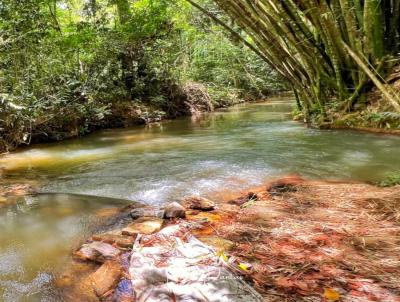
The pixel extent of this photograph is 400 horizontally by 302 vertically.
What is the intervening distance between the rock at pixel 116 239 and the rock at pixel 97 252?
0.05 m

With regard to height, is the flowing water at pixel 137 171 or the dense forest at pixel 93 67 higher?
the dense forest at pixel 93 67

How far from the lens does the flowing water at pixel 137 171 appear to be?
251cm

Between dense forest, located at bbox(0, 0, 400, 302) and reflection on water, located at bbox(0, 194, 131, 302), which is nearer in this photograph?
dense forest, located at bbox(0, 0, 400, 302)

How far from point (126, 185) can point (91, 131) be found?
5749 millimetres

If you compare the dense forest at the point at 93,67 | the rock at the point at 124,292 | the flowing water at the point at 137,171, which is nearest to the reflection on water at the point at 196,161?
the flowing water at the point at 137,171

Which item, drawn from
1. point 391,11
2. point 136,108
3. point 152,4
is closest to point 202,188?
point 391,11

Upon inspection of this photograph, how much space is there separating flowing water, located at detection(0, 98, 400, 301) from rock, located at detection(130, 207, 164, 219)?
0.37 meters

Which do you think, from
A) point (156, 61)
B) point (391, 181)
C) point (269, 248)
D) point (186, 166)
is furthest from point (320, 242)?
point (156, 61)

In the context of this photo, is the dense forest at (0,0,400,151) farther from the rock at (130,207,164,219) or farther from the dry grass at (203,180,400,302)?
the rock at (130,207,164,219)

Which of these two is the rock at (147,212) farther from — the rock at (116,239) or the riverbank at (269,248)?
the rock at (116,239)

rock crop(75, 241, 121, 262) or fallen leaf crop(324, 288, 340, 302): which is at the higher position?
fallen leaf crop(324, 288, 340, 302)

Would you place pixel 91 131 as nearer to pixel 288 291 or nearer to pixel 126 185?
pixel 126 185

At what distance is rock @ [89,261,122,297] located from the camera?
1.89m

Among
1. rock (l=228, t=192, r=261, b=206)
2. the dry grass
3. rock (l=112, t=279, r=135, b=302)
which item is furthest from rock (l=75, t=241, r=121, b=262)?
rock (l=228, t=192, r=261, b=206)
